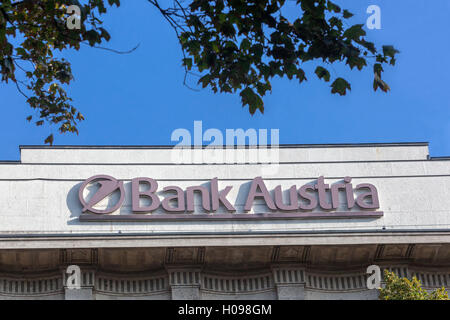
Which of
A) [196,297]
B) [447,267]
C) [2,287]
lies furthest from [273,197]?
[2,287]

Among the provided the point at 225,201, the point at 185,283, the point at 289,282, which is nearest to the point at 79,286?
the point at 185,283

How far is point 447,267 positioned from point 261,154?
7258mm

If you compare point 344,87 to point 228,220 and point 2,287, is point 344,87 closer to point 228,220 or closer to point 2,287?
point 228,220

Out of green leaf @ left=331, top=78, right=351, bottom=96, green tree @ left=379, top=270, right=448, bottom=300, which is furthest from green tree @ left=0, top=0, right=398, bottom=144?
green tree @ left=379, top=270, right=448, bottom=300

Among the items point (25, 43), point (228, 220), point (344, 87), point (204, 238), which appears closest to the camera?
point (344, 87)

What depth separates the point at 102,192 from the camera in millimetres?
26000

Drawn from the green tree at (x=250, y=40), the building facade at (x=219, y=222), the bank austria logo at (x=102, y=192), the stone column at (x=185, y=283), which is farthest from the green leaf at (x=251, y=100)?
the bank austria logo at (x=102, y=192)

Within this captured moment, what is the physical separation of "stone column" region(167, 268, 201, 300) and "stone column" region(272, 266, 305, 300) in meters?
2.49

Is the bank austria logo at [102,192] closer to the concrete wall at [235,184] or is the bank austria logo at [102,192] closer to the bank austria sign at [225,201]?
the bank austria sign at [225,201]

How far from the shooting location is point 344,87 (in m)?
12.8

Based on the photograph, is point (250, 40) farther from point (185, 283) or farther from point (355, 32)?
point (185, 283)

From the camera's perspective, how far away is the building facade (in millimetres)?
24578

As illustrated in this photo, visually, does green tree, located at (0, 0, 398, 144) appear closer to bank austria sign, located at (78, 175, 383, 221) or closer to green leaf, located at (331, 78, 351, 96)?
green leaf, located at (331, 78, 351, 96)

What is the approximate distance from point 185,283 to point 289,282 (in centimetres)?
330
